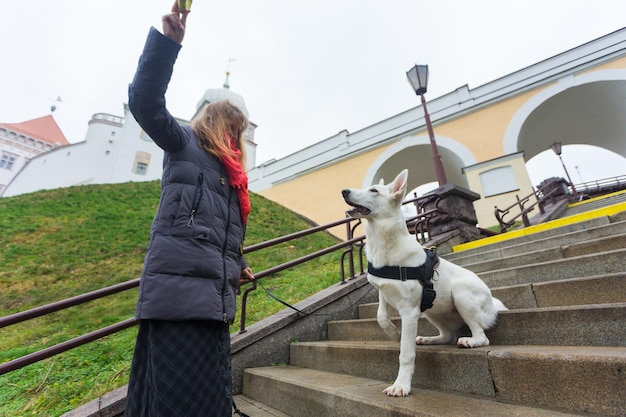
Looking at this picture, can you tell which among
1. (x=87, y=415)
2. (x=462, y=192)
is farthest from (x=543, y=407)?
Result: (x=462, y=192)

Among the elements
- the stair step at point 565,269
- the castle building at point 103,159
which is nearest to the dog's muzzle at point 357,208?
the stair step at point 565,269

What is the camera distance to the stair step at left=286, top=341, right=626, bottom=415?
145 centimetres

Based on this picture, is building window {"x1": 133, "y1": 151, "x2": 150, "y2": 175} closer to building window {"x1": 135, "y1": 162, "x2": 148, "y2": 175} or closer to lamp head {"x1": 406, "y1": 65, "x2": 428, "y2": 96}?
building window {"x1": 135, "y1": 162, "x2": 148, "y2": 175}

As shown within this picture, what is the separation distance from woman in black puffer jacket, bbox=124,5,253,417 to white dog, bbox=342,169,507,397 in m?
1.06

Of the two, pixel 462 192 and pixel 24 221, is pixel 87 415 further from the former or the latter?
pixel 24 221

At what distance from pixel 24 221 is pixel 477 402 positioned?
14.0 metres

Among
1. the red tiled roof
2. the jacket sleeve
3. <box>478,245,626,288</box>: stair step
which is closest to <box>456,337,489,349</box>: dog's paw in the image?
<box>478,245,626,288</box>: stair step

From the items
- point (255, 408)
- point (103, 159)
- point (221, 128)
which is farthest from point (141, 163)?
point (221, 128)

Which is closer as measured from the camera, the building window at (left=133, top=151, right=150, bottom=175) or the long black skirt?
the long black skirt

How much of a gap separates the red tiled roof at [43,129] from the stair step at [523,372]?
61711 millimetres

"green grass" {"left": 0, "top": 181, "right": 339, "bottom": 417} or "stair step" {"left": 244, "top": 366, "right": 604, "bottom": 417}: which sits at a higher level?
"green grass" {"left": 0, "top": 181, "right": 339, "bottom": 417}

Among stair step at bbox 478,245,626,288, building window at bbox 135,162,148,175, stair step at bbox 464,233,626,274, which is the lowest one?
stair step at bbox 478,245,626,288

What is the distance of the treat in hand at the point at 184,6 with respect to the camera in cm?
139

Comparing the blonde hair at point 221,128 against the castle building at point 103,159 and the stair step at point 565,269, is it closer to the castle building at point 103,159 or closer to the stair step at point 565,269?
the stair step at point 565,269
